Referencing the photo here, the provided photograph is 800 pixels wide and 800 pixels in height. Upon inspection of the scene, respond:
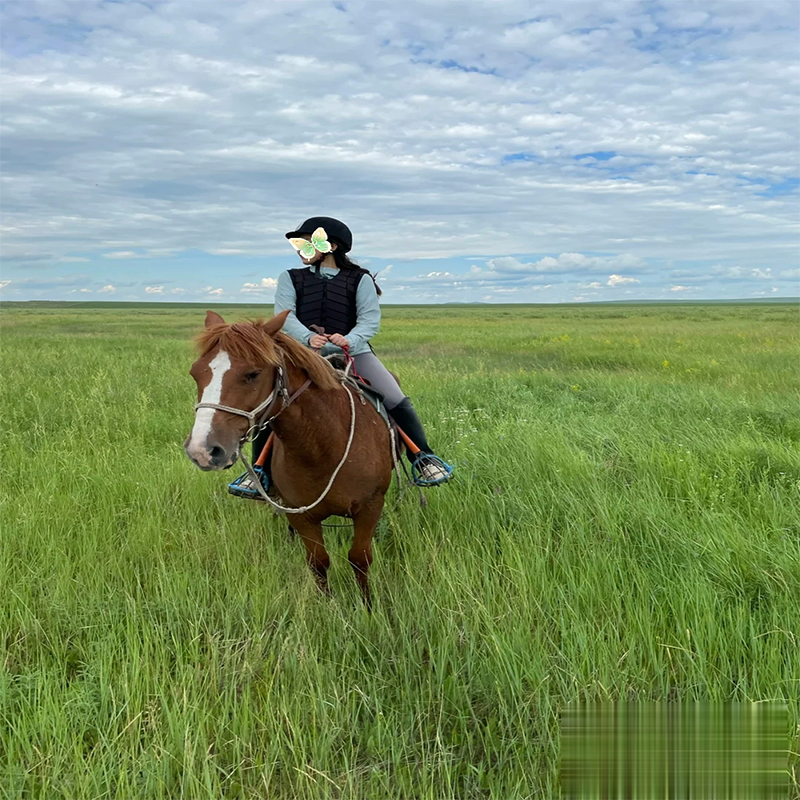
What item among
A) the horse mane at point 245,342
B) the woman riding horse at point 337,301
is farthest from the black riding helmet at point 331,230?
the horse mane at point 245,342

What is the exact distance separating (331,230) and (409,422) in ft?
5.61

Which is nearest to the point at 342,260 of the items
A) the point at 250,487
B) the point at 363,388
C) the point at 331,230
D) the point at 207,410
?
the point at 331,230

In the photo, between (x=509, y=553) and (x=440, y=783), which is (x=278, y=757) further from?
(x=509, y=553)

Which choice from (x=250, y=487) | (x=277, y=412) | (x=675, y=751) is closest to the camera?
(x=675, y=751)

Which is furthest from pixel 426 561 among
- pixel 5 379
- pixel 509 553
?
pixel 5 379

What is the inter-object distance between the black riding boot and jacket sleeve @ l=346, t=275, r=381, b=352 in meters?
0.64

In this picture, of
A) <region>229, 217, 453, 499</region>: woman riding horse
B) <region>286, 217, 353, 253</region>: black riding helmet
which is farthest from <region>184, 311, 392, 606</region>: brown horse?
<region>286, 217, 353, 253</region>: black riding helmet

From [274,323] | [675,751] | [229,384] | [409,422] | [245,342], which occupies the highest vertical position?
[274,323]

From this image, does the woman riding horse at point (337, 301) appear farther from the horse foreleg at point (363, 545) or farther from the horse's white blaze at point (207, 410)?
the horse's white blaze at point (207, 410)

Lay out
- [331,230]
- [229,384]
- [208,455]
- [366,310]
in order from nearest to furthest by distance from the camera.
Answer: [208,455], [229,384], [331,230], [366,310]

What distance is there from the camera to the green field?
2.20 meters

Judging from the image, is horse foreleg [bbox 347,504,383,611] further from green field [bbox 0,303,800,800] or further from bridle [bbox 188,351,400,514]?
bridle [bbox 188,351,400,514]

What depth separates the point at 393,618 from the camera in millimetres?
3199

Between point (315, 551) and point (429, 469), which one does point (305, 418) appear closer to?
point (315, 551)
